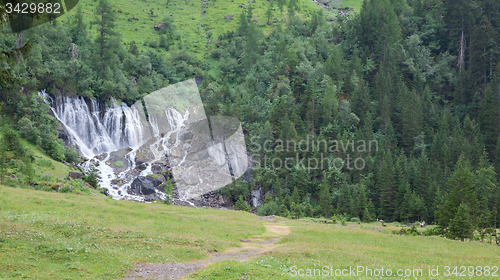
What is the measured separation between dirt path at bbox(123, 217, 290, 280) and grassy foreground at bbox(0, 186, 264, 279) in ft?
2.38

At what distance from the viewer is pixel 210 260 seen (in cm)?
2402

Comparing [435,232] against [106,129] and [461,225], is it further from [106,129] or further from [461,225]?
[106,129]

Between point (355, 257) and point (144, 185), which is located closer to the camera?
point (355, 257)

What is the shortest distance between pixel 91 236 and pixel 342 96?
78.6 metres

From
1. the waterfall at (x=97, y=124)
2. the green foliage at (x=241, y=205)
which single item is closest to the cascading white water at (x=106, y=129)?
the waterfall at (x=97, y=124)

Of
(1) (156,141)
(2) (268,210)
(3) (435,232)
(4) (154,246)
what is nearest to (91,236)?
(4) (154,246)

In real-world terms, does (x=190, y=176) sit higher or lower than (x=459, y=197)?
lower

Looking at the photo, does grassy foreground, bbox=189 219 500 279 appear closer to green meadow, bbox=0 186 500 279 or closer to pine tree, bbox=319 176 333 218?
green meadow, bbox=0 186 500 279

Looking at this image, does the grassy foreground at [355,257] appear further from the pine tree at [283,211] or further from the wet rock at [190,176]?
the wet rock at [190,176]

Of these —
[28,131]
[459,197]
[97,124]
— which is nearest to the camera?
[459,197]

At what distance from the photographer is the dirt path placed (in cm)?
1971

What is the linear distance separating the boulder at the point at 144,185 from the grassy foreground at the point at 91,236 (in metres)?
26.4

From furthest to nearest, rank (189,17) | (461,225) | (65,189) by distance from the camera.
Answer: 1. (189,17)
2. (65,189)
3. (461,225)

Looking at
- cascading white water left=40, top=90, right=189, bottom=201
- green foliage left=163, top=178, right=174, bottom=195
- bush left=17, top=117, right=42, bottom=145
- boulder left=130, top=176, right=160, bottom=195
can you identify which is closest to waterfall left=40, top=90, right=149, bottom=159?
cascading white water left=40, top=90, right=189, bottom=201
